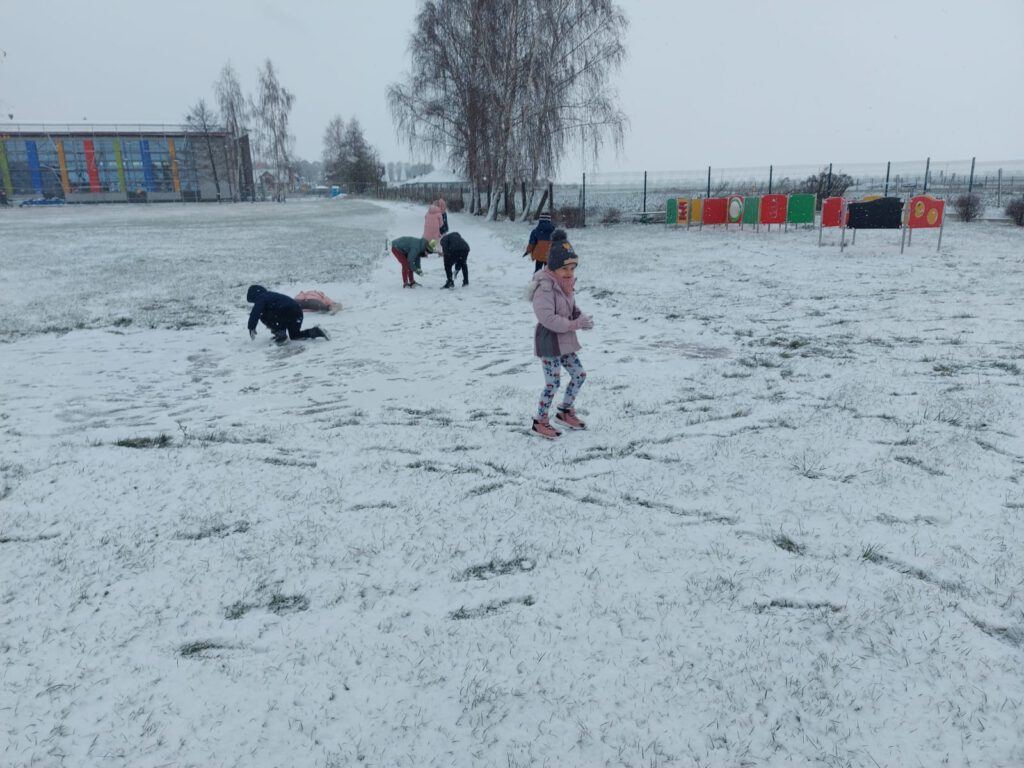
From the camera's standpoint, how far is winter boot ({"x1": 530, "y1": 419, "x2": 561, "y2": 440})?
439 centimetres

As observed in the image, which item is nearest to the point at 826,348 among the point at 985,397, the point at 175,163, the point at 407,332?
the point at 985,397

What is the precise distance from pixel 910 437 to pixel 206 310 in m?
8.81

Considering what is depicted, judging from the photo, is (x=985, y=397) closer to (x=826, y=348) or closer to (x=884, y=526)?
(x=826, y=348)

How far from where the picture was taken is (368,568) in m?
2.92

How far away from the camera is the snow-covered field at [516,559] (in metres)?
2.11

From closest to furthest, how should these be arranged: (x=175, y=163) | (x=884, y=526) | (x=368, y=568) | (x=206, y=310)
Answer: (x=368, y=568)
(x=884, y=526)
(x=206, y=310)
(x=175, y=163)

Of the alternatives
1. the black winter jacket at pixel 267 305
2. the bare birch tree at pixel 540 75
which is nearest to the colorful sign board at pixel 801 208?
the bare birch tree at pixel 540 75

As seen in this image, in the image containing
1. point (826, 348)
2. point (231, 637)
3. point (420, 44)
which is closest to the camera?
point (231, 637)

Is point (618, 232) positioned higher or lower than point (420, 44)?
lower

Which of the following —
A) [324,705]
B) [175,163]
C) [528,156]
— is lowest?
[324,705]

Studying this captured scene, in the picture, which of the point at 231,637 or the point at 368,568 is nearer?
the point at 231,637

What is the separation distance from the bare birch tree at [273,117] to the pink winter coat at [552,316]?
65093 mm

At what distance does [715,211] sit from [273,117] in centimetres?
5229

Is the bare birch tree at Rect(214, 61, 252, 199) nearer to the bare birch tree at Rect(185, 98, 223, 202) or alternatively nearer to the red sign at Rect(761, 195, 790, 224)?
the bare birch tree at Rect(185, 98, 223, 202)
